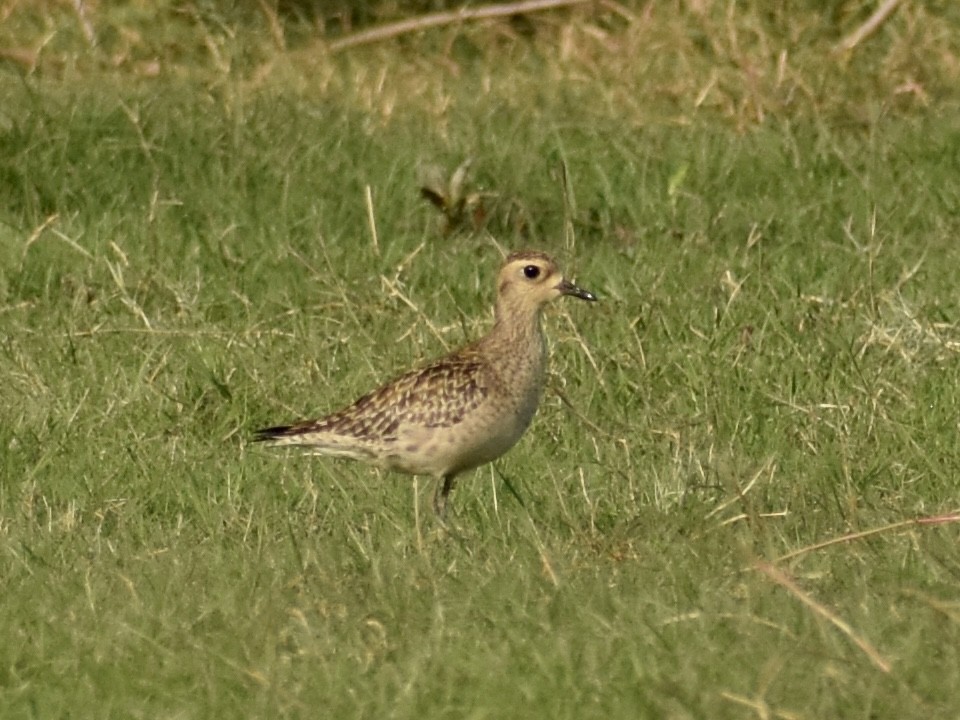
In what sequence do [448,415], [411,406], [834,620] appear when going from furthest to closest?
1. [411,406]
2. [448,415]
3. [834,620]

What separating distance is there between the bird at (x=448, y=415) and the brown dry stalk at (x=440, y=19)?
5235 millimetres

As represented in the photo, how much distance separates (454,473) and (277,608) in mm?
1361

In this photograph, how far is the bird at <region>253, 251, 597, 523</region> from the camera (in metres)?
6.79

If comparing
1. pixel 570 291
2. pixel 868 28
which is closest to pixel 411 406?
pixel 570 291

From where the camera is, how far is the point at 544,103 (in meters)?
11.3

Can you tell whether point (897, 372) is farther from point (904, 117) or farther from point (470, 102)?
point (470, 102)

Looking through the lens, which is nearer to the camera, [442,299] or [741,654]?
[741,654]

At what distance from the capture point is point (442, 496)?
22.8 feet

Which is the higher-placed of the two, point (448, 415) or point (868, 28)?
point (448, 415)

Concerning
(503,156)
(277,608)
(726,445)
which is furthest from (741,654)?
(503,156)

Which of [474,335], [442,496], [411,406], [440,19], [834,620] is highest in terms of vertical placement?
[834,620]

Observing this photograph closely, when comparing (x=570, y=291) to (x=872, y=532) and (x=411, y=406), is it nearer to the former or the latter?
(x=411, y=406)

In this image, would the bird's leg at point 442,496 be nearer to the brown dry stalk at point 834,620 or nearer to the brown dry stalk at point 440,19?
the brown dry stalk at point 834,620

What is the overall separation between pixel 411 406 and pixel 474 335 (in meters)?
1.71
